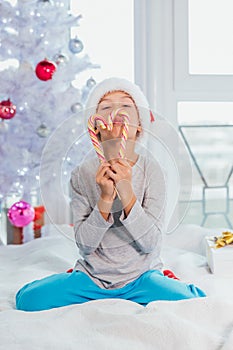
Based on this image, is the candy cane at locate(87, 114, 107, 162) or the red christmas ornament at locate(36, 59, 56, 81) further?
the red christmas ornament at locate(36, 59, 56, 81)

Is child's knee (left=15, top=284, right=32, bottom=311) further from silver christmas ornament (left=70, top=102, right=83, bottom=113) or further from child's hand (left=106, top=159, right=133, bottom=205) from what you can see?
silver christmas ornament (left=70, top=102, right=83, bottom=113)

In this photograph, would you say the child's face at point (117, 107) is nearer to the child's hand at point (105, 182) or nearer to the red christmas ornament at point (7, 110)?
the child's hand at point (105, 182)

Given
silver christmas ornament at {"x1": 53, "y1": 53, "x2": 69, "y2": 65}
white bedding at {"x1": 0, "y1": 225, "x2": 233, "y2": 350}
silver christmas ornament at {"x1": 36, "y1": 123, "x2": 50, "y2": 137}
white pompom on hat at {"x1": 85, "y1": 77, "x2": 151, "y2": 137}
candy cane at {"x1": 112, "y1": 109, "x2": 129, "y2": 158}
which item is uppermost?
silver christmas ornament at {"x1": 53, "y1": 53, "x2": 69, "y2": 65}

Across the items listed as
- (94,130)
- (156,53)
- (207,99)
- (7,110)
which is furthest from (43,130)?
(94,130)

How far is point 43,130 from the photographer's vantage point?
236 centimetres

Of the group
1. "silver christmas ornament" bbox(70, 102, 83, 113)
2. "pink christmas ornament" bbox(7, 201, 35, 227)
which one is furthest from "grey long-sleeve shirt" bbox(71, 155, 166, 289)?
"silver christmas ornament" bbox(70, 102, 83, 113)

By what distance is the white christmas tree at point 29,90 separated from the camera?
2383mm

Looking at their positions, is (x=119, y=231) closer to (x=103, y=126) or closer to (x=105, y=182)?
(x=105, y=182)

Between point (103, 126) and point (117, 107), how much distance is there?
0.26 ft

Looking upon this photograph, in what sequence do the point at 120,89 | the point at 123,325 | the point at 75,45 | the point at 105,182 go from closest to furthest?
1. the point at 123,325
2. the point at 105,182
3. the point at 120,89
4. the point at 75,45

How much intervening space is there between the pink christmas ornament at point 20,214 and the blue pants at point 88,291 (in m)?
0.92

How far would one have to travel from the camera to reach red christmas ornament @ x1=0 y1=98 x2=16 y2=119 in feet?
7.49

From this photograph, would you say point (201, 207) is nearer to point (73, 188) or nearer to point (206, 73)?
point (206, 73)

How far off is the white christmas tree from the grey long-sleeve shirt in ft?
3.30
